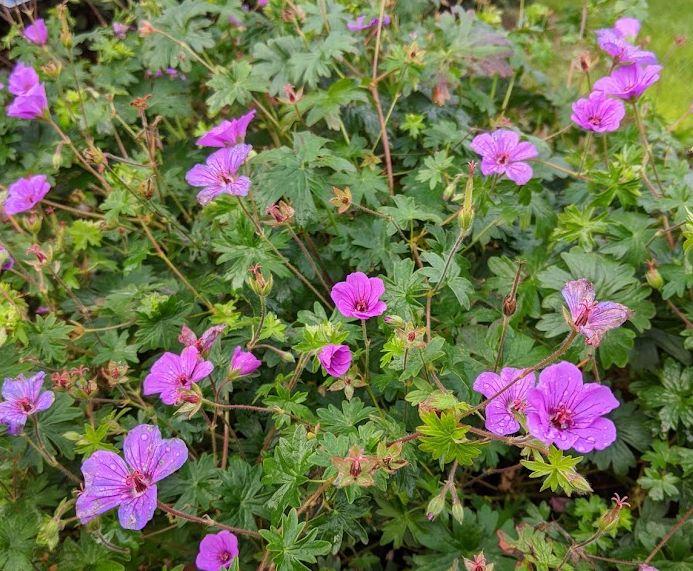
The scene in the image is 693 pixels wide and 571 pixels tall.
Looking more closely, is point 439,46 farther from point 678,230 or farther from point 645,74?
point 678,230

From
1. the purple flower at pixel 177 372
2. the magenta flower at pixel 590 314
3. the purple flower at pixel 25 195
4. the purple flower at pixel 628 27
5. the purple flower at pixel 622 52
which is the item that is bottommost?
the purple flower at pixel 177 372

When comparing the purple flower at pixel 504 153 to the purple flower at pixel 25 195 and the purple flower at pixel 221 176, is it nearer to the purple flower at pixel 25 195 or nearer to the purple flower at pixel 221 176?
the purple flower at pixel 221 176

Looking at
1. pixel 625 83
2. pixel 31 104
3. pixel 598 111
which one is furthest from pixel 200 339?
pixel 625 83

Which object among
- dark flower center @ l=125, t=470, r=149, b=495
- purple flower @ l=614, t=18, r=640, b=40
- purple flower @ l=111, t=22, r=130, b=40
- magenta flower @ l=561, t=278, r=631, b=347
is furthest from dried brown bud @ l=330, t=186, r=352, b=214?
purple flower @ l=111, t=22, r=130, b=40

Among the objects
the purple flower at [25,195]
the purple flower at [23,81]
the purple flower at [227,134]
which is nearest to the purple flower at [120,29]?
the purple flower at [23,81]

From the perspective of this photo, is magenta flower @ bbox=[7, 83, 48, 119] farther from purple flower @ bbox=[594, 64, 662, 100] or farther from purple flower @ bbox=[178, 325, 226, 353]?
purple flower @ bbox=[594, 64, 662, 100]
